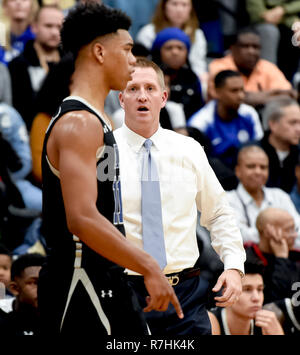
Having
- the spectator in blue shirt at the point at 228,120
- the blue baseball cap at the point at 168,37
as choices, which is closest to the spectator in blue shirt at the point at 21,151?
the spectator in blue shirt at the point at 228,120

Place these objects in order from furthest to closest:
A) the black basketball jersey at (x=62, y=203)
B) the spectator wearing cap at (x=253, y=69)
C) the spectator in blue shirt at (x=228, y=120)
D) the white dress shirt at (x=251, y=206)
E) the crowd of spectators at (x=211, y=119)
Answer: the spectator wearing cap at (x=253, y=69) < the spectator in blue shirt at (x=228, y=120) < the white dress shirt at (x=251, y=206) < the crowd of spectators at (x=211, y=119) < the black basketball jersey at (x=62, y=203)

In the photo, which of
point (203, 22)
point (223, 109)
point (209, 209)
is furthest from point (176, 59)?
point (209, 209)

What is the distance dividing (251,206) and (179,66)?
1.71m

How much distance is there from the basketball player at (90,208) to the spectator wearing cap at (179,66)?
3697 millimetres

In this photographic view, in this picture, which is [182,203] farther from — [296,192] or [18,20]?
[18,20]

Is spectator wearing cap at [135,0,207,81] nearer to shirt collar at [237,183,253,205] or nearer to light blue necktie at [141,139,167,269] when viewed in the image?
shirt collar at [237,183,253,205]

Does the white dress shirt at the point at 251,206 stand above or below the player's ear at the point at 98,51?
below

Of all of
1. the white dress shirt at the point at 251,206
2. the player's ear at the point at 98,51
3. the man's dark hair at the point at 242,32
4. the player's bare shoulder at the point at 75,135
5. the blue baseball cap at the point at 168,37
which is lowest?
the white dress shirt at the point at 251,206

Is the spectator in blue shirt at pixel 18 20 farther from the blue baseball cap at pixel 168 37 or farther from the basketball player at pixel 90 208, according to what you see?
the basketball player at pixel 90 208

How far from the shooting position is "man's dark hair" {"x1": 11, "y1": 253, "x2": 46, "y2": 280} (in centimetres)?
455

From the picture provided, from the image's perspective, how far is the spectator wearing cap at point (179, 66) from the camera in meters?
6.55

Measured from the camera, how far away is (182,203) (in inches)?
128

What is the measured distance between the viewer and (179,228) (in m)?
3.27
